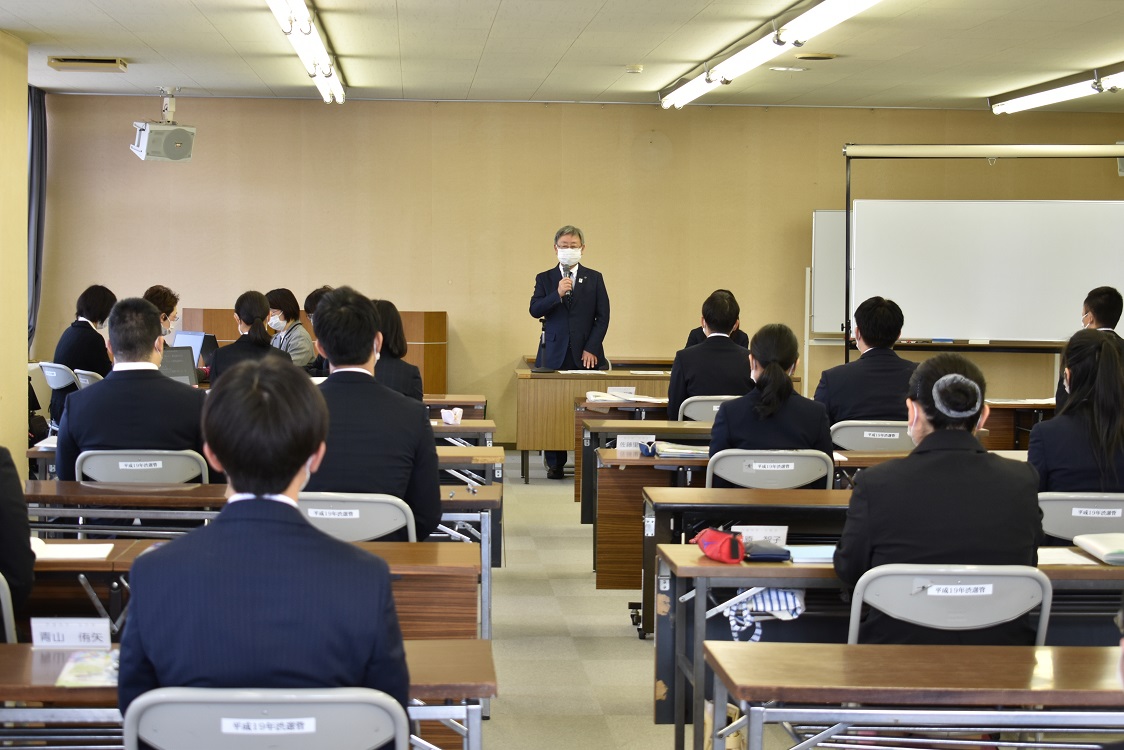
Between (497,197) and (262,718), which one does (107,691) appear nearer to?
(262,718)

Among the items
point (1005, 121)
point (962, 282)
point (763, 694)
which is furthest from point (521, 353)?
point (763, 694)

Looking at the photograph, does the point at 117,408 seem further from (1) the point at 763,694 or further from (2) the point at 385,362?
(1) the point at 763,694

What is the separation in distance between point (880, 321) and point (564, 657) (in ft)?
6.67

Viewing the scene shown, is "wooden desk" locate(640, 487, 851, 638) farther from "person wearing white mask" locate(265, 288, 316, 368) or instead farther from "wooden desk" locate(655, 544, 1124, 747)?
"person wearing white mask" locate(265, 288, 316, 368)

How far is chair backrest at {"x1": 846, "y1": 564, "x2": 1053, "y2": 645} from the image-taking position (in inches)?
95.0

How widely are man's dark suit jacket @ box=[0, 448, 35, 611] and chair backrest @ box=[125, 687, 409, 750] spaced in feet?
3.30

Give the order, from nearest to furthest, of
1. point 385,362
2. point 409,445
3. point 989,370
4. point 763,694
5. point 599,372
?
1. point 763,694
2. point 409,445
3. point 385,362
4. point 599,372
5. point 989,370

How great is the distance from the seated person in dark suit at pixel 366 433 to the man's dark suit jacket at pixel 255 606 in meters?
1.43

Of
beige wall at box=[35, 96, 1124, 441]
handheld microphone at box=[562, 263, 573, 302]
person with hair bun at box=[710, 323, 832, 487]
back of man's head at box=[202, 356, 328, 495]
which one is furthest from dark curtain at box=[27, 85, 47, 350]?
back of man's head at box=[202, 356, 328, 495]

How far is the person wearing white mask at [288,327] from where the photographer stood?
21.5 feet

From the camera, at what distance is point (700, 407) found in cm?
562

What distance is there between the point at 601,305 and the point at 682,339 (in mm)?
2288

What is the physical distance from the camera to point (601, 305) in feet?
27.1

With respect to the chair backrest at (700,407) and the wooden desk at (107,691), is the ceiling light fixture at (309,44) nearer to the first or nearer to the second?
the chair backrest at (700,407)
